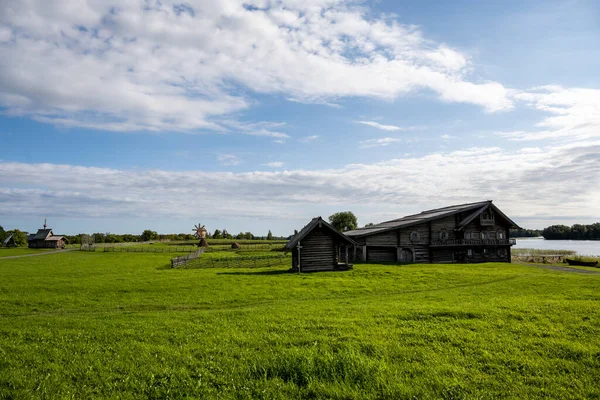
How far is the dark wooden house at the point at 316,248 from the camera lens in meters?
37.1

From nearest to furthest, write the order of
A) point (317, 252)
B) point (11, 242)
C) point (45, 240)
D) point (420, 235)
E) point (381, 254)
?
point (317, 252) → point (381, 254) → point (420, 235) → point (45, 240) → point (11, 242)

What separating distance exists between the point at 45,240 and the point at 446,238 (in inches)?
4083

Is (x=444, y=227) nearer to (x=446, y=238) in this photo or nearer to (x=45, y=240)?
(x=446, y=238)

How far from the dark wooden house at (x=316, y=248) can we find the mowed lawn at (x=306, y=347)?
15609mm

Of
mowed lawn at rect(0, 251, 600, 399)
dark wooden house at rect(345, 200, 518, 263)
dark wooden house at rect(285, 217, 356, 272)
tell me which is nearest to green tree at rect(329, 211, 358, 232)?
dark wooden house at rect(345, 200, 518, 263)

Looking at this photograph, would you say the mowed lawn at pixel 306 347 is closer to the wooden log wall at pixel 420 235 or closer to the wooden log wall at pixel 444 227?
the wooden log wall at pixel 420 235

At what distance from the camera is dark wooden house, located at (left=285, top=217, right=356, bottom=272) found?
122 feet

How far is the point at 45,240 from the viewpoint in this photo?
103750mm

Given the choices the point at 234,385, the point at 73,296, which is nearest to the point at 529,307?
the point at 234,385

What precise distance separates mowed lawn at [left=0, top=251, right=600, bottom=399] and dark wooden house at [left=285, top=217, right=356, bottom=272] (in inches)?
615

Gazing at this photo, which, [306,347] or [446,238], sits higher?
[446,238]

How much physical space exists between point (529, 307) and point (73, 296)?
24.8m

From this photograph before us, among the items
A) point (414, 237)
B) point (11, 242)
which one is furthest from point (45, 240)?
point (414, 237)

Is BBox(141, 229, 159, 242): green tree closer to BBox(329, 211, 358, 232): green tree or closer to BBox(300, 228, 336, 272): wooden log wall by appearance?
BBox(329, 211, 358, 232): green tree
